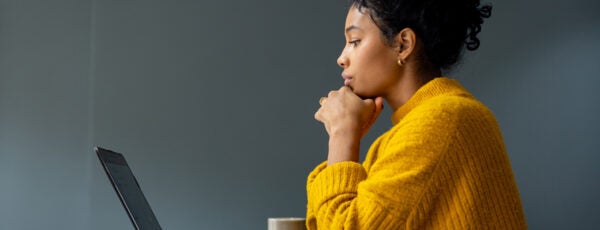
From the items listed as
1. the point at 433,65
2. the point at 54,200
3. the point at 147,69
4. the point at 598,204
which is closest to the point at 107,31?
the point at 147,69

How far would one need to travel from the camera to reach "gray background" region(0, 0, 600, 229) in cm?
386

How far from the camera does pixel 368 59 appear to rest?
1.01 meters

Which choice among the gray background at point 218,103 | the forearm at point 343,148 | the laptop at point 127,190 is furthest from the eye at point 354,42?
the gray background at point 218,103

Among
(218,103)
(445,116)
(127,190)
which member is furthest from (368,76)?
(218,103)

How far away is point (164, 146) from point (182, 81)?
0.37m

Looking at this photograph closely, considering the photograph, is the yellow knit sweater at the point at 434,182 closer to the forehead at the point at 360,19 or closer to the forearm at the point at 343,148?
the forearm at the point at 343,148

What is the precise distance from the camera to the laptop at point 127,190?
107 centimetres

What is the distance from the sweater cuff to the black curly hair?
0.20 metres

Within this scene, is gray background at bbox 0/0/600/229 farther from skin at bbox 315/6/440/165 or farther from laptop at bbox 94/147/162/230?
skin at bbox 315/6/440/165

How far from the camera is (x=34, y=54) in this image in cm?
389

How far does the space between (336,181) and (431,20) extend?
0.86 feet

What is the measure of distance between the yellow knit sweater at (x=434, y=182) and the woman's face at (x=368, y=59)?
0.36 feet

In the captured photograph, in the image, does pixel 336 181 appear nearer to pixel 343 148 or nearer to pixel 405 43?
pixel 343 148

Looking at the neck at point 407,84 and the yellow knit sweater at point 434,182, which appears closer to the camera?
the yellow knit sweater at point 434,182
